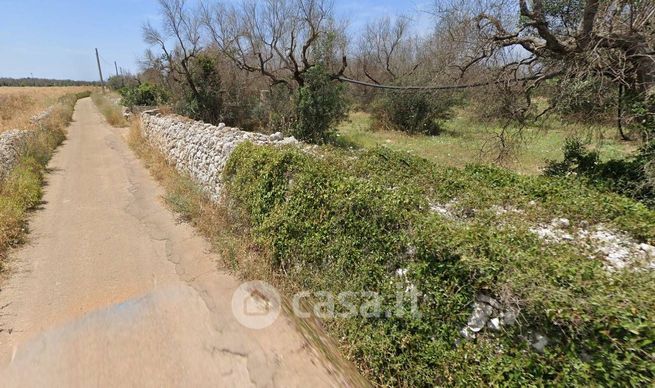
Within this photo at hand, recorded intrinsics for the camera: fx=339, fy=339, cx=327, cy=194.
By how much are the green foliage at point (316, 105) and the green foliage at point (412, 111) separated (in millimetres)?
5188

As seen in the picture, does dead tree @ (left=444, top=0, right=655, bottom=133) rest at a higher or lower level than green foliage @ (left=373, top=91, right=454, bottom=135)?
higher

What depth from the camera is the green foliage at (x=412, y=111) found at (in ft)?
55.2

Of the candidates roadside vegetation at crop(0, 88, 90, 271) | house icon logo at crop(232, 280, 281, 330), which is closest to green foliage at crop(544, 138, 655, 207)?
house icon logo at crop(232, 280, 281, 330)

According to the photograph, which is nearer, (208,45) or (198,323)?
(198,323)

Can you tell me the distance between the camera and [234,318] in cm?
353

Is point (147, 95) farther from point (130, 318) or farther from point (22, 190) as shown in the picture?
point (130, 318)

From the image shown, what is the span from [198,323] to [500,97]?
22.2 feet

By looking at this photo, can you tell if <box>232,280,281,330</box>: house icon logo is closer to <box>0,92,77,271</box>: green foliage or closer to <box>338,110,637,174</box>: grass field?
<box>0,92,77,271</box>: green foliage

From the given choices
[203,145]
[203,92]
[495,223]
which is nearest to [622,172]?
[495,223]

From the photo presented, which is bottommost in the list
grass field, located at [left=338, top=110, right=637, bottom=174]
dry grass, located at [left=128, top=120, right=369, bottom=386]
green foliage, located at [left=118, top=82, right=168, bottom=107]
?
dry grass, located at [left=128, top=120, right=369, bottom=386]

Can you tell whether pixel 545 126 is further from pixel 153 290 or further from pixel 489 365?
pixel 153 290

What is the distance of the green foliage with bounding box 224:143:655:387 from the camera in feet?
5.95

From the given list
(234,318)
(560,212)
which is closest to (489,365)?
(560,212)

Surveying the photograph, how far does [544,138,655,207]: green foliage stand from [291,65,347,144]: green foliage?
7949 millimetres
